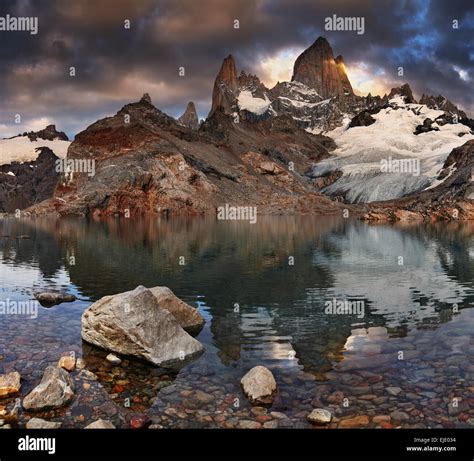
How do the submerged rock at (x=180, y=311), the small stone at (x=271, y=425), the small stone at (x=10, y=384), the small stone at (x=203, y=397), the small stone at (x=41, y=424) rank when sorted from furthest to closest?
the submerged rock at (x=180, y=311)
the small stone at (x=10, y=384)
the small stone at (x=203, y=397)
the small stone at (x=271, y=425)
the small stone at (x=41, y=424)

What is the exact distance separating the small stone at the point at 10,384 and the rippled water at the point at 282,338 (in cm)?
28

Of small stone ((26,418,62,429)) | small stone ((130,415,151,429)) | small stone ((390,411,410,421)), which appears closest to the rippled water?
small stone ((390,411,410,421))

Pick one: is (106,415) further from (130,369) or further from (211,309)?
(211,309)

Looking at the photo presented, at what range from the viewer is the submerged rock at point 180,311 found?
62.6 feet

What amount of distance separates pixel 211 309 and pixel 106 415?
11998mm

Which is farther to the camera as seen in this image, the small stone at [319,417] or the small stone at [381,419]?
the small stone at [381,419]

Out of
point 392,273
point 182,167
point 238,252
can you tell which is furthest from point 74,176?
point 392,273

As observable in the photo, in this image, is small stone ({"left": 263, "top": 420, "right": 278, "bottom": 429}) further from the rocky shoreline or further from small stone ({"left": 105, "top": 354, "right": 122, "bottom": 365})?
small stone ({"left": 105, "top": 354, "right": 122, "bottom": 365})

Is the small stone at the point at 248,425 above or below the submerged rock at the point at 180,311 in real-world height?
below

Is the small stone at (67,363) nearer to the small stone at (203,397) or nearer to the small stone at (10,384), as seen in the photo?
the small stone at (10,384)

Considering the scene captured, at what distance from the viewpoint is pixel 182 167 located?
166250 millimetres

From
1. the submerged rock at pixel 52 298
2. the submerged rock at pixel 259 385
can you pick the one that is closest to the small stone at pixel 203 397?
the submerged rock at pixel 259 385

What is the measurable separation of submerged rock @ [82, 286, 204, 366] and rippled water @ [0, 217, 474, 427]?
22.2 inches

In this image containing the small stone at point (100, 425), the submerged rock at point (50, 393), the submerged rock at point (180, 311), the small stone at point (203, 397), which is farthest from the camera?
the submerged rock at point (180, 311)
